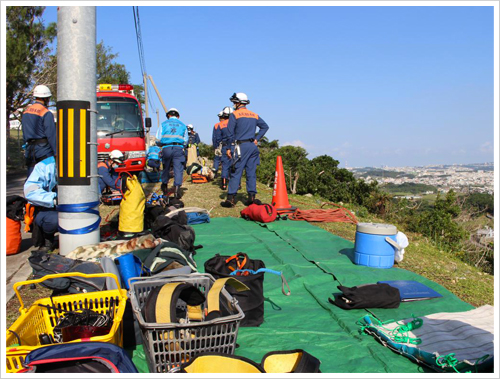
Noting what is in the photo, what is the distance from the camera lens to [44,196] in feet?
18.9

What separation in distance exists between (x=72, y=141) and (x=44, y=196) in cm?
132

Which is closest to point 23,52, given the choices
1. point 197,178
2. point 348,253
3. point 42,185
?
point 197,178

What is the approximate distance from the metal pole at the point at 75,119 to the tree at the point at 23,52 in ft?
63.2

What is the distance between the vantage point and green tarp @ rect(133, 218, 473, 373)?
3141mm

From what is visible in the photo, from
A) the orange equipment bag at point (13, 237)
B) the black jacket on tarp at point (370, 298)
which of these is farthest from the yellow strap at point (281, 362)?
the orange equipment bag at point (13, 237)

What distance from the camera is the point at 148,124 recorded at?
13875mm

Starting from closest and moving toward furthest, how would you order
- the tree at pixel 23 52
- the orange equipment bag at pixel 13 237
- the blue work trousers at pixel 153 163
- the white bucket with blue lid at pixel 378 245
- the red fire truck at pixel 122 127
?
the white bucket with blue lid at pixel 378 245, the orange equipment bag at pixel 13 237, the red fire truck at pixel 122 127, the blue work trousers at pixel 153 163, the tree at pixel 23 52

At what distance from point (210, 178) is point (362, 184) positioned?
5448 mm

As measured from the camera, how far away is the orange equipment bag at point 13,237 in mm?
5703

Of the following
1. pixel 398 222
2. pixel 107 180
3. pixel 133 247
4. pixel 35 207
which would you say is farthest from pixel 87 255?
pixel 398 222

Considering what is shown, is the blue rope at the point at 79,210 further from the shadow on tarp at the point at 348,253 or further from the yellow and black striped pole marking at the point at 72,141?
the shadow on tarp at the point at 348,253

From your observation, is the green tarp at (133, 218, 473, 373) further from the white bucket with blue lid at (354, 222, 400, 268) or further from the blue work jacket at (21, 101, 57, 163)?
the blue work jacket at (21, 101, 57, 163)

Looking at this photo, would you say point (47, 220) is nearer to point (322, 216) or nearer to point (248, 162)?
point (248, 162)

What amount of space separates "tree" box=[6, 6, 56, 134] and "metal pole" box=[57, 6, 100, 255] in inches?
759
